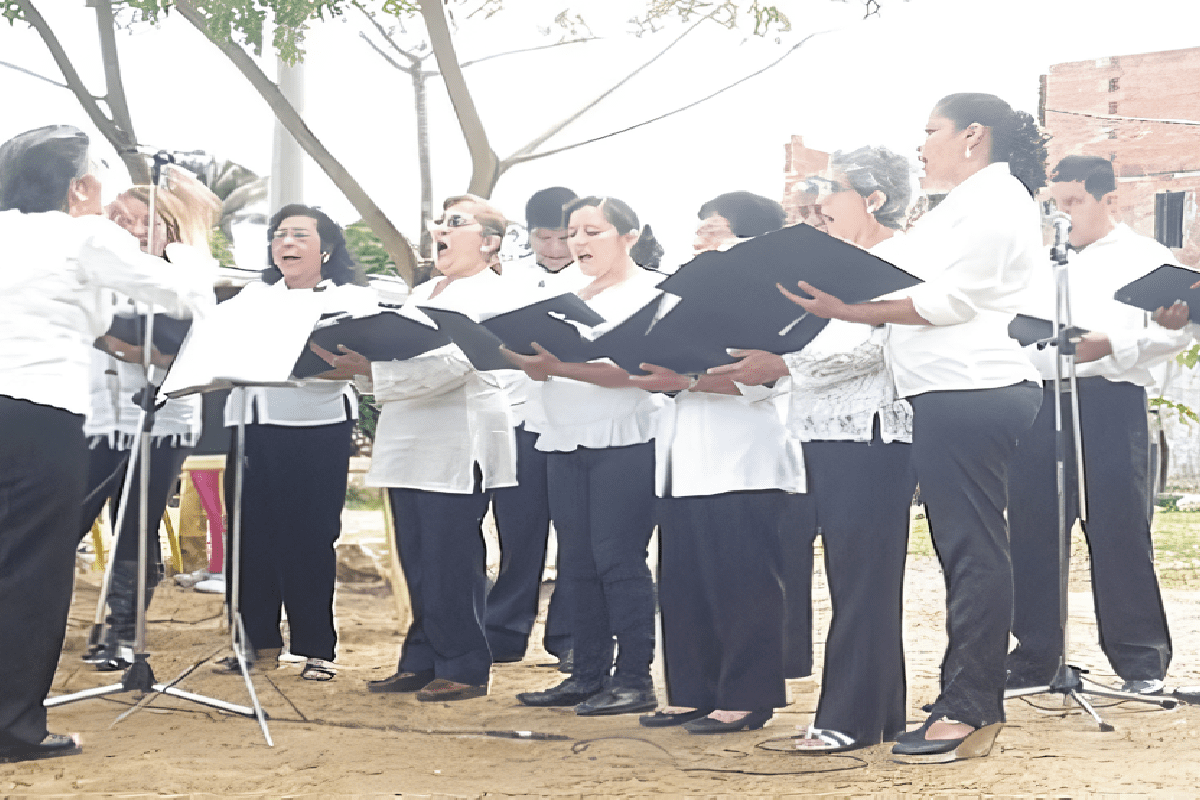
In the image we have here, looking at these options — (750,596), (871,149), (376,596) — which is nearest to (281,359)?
(750,596)

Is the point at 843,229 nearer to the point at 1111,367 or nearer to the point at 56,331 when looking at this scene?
the point at 1111,367

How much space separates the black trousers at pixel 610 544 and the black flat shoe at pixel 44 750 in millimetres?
1674

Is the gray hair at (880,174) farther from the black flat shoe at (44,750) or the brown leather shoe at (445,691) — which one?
the black flat shoe at (44,750)

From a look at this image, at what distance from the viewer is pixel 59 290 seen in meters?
3.97

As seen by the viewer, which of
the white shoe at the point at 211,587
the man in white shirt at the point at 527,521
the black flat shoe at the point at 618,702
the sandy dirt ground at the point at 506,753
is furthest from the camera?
the white shoe at the point at 211,587

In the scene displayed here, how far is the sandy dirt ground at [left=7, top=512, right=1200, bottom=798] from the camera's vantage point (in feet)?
11.8

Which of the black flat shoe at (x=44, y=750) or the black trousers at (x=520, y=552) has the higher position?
the black trousers at (x=520, y=552)

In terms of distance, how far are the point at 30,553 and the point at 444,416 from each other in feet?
4.90

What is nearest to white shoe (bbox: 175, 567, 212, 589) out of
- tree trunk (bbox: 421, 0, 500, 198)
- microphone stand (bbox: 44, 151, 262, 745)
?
tree trunk (bbox: 421, 0, 500, 198)

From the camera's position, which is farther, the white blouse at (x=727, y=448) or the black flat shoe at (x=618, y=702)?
the black flat shoe at (x=618, y=702)

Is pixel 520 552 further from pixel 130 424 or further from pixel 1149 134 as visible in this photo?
pixel 1149 134

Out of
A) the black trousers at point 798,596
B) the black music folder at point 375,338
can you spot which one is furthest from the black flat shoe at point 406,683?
the black trousers at point 798,596

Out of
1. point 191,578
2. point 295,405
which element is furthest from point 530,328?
point 191,578

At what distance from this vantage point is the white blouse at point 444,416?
475 centimetres
